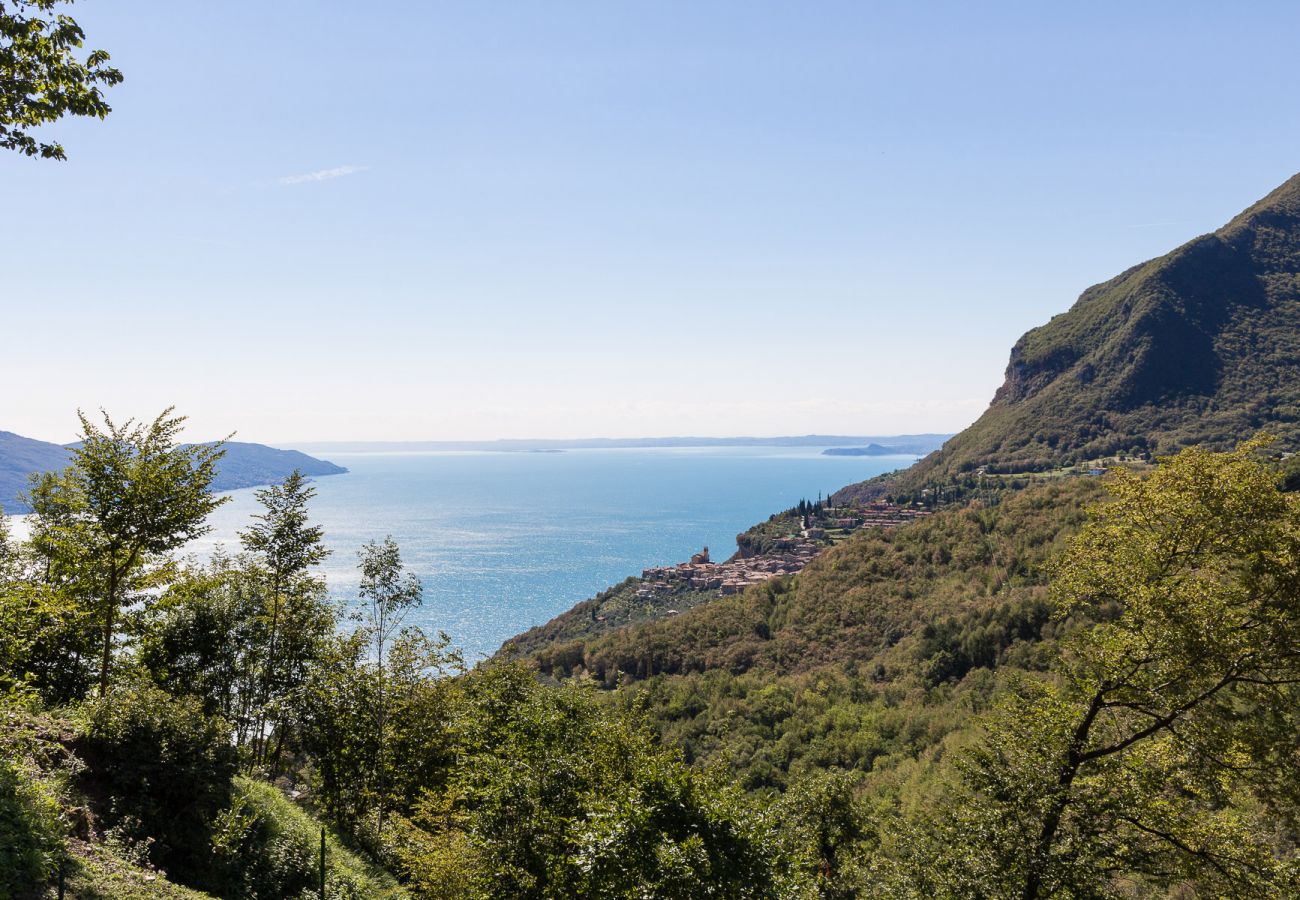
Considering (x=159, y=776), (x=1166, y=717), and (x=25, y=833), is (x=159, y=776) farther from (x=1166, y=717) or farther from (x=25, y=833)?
(x=1166, y=717)

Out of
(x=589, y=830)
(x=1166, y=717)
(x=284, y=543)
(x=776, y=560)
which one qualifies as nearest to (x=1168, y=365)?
(x=776, y=560)

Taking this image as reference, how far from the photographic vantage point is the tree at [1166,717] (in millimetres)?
9297

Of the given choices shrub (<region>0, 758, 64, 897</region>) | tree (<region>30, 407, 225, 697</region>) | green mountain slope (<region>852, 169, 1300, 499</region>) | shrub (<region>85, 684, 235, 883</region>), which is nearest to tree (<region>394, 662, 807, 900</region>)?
Result: shrub (<region>85, 684, 235, 883</region>)

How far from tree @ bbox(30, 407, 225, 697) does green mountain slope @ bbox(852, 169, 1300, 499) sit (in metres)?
150

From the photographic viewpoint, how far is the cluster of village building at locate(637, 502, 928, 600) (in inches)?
4405

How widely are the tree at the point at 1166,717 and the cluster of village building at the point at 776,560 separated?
9542cm

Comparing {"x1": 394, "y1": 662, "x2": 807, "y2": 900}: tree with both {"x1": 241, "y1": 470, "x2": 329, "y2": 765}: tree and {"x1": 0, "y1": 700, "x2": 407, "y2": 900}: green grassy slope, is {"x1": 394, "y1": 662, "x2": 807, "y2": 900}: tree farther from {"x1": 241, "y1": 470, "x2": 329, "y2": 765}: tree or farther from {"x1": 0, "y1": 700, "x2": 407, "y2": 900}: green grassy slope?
{"x1": 241, "y1": 470, "x2": 329, "y2": 765}: tree

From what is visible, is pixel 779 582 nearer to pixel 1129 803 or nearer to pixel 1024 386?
pixel 1129 803

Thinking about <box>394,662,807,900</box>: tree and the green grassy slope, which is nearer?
the green grassy slope

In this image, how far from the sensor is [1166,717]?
10.0 meters

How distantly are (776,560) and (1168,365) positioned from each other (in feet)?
366

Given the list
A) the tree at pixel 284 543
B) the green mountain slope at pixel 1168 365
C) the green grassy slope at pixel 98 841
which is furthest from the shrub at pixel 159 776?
the green mountain slope at pixel 1168 365

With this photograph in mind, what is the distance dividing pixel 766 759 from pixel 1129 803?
41596mm

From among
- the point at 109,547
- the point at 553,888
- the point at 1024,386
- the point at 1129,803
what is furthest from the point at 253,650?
the point at 1024,386
